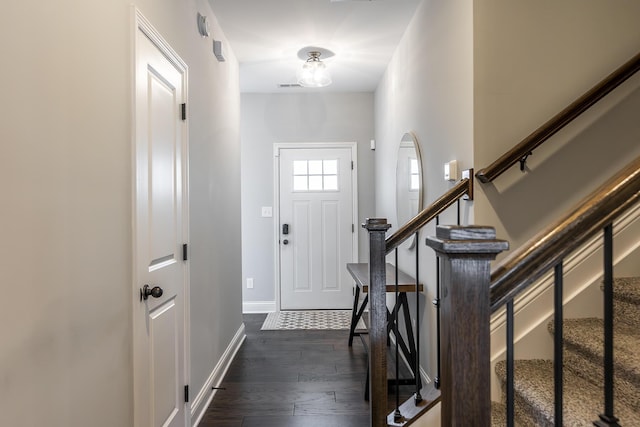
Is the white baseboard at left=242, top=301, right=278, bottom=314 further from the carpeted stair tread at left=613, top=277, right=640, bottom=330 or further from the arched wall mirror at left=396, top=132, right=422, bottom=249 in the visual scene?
the carpeted stair tread at left=613, top=277, right=640, bottom=330

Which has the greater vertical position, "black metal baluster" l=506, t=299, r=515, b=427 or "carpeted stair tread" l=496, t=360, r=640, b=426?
"black metal baluster" l=506, t=299, r=515, b=427

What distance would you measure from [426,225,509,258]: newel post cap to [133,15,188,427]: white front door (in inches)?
50.4

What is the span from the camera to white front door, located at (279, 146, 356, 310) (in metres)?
4.87

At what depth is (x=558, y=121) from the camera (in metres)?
1.81

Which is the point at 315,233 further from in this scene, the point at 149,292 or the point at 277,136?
the point at 149,292

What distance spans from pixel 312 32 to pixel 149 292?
244 cm

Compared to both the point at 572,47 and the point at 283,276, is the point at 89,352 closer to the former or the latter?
the point at 572,47

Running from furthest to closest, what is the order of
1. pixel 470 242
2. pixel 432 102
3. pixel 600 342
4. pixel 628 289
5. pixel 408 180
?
pixel 408 180, pixel 432 102, pixel 628 289, pixel 600 342, pixel 470 242

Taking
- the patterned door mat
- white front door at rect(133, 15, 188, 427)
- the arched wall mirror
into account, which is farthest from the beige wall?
the patterned door mat

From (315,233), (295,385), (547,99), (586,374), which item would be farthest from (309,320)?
(547,99)

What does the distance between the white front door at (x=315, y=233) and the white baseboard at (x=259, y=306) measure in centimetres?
14

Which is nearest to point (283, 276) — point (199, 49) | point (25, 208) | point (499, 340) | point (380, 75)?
point (380, 75)

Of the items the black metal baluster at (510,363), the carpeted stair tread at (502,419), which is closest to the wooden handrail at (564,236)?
the black metal baluster at (510,363)

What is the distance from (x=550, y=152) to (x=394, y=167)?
6.18ft
